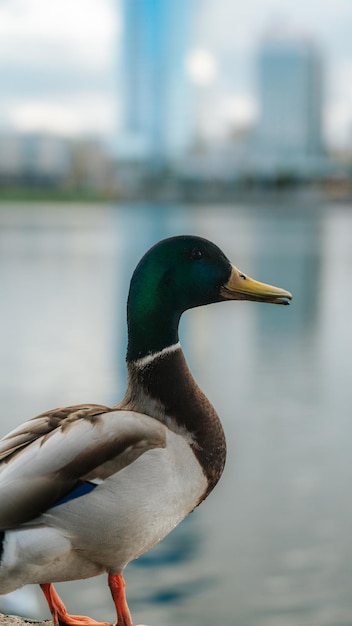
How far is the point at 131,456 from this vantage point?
161 cm

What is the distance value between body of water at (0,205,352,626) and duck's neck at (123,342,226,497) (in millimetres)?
2915

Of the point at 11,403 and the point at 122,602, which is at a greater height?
the point at 122,602

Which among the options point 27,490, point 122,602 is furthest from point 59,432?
point 122,602

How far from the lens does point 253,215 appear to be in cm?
6456

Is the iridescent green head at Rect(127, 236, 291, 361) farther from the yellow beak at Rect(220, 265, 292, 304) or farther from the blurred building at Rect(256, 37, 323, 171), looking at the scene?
the blurred building at Rect(256, 37, 323, 171)

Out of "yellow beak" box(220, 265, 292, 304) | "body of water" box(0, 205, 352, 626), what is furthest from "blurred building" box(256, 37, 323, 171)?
"yellow beak" box(220, 265, 292, 304)

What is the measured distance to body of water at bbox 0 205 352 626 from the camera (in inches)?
187

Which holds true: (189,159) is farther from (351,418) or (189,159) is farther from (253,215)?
(351,418)

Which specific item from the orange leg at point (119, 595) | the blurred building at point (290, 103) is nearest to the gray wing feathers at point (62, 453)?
the orange leg at point (119, 595)

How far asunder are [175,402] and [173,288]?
0.22 meters

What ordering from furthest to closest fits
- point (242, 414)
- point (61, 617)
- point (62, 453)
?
point (242, 414), point (61, 617), point (62, 453)

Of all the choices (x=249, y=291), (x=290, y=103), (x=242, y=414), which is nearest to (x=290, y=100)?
(x=290, y=103)

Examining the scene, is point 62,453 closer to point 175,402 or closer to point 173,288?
point 175,402

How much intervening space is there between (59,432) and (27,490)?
127 mm
